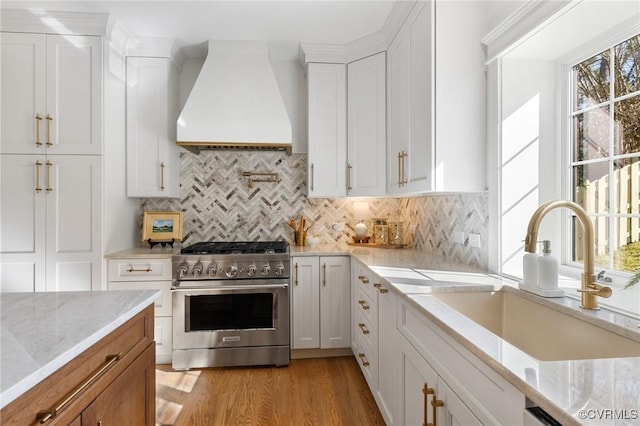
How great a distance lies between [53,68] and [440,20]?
2.72 meters

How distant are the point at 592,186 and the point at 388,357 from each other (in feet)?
4.24

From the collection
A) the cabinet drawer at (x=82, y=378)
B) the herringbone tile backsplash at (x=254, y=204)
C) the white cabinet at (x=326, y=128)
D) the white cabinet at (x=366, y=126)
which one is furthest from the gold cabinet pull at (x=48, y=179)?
the white cabinet at (x=366, y=126)

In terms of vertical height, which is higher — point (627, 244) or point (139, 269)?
point (627, 244)

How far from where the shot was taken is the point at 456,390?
40.4 inches

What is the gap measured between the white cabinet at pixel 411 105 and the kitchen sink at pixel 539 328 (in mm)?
673

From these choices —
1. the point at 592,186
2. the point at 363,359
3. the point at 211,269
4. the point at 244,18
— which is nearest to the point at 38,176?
the point at 211,269

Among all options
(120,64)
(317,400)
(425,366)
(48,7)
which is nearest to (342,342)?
(317,400)

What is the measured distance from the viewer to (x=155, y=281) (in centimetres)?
264

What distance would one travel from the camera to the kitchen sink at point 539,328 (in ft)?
3.40

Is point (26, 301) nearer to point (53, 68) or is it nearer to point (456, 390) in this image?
point (456, 390)

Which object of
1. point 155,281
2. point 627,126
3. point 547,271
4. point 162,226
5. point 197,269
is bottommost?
point 155,281

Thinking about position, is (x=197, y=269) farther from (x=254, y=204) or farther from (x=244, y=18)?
(x=244, y=18)
